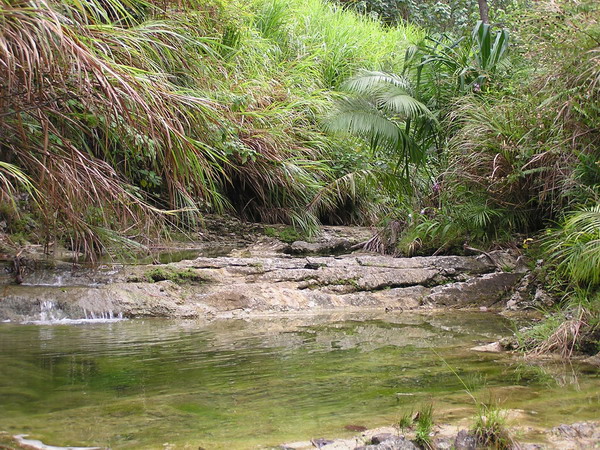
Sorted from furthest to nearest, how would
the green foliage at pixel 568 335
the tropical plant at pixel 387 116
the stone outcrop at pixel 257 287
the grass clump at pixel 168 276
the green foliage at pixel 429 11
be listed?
the green foliage at pixel 429 11
the tropical plant at pixel 387 116
the grass clump at pixel 168 276
the stone outcrop at pixel 257 287
the green foliage at pixel 568 335

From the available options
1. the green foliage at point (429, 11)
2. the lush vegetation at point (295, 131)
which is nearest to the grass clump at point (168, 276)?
the lush vegetation at point (295, 131)

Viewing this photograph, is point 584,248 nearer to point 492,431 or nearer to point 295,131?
point 492,431

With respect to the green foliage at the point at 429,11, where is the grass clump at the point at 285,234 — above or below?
below

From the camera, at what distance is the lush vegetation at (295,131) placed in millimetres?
3822

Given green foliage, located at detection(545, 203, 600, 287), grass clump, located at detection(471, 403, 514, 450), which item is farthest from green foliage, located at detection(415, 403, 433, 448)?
green foliage, located at detection(545, 203, 600, 287)

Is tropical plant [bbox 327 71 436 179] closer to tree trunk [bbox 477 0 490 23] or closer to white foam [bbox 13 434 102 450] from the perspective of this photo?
tree trunk [bbox 477 0 490 23]

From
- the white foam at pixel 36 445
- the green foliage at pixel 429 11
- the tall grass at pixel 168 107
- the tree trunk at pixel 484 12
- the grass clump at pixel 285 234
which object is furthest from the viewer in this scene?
the green foliage at pixel 429 11

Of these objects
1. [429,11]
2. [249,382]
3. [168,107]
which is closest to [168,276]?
[168,107]

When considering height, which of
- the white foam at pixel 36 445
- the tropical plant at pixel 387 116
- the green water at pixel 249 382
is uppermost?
the tropical plant at pixel 387 116

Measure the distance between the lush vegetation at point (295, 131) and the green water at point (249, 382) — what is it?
0.77 meters

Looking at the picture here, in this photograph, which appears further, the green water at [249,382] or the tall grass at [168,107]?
the tall grass at [168,107]

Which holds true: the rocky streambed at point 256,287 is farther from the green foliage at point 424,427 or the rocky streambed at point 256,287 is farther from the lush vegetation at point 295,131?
the green foliage at point 424,427

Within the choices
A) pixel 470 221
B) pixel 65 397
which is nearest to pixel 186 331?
pixel 65 397

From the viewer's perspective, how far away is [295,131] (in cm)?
883
